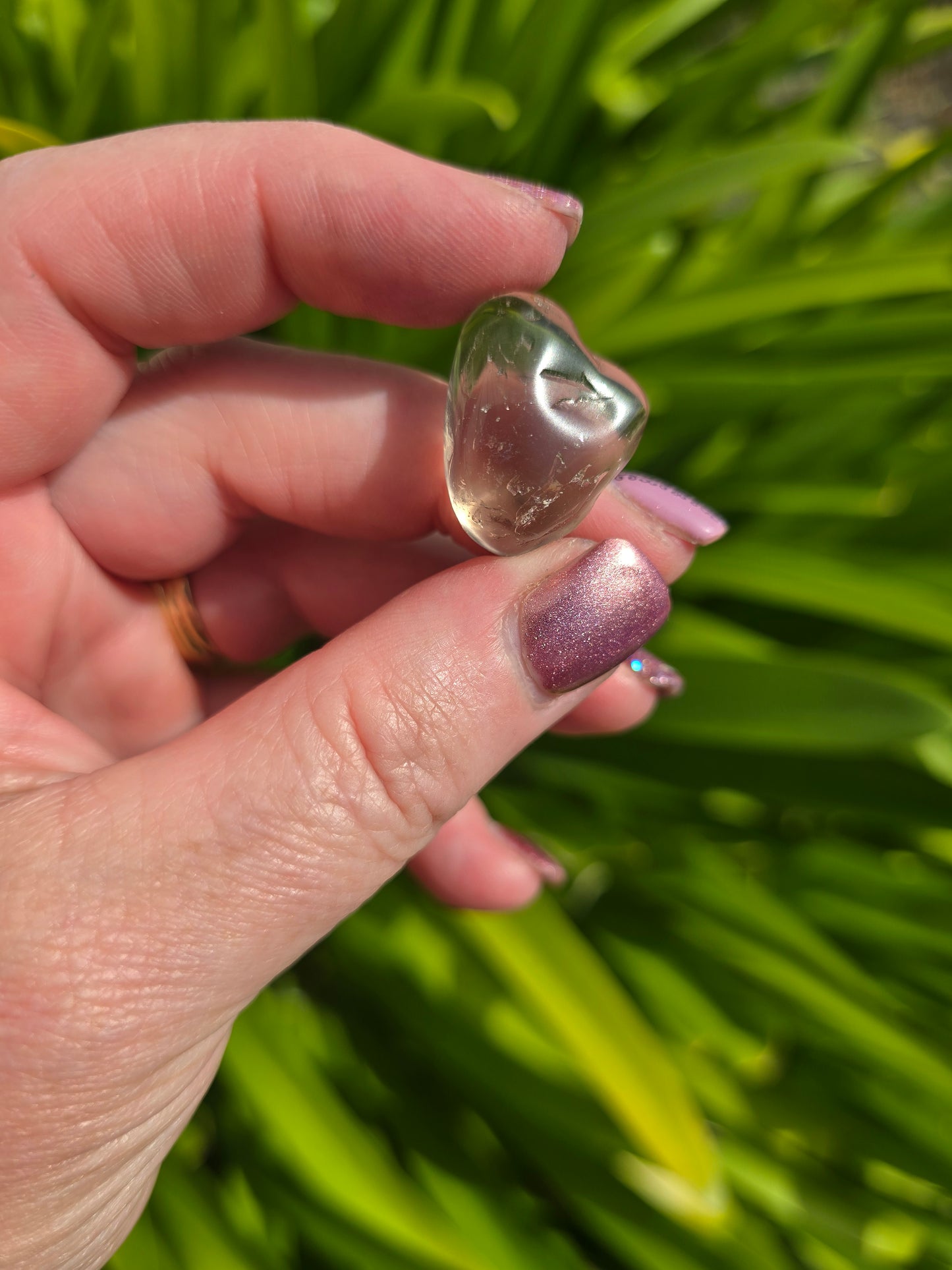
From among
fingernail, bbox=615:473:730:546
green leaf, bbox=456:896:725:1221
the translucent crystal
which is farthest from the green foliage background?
the translucent crystal

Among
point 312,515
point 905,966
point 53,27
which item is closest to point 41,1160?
point 312,515

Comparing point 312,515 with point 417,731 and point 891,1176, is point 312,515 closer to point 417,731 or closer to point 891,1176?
point 417,731

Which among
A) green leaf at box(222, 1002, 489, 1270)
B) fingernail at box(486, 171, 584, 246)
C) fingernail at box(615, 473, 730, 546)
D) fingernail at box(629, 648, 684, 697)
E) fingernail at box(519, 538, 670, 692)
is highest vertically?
fingernail at box(486, 171, 584, 246)

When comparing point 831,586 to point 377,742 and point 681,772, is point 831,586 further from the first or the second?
point 377,742

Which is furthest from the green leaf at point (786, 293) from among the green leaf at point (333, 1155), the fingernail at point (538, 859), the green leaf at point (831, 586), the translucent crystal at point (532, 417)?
the green leaf at point (333, 1155)

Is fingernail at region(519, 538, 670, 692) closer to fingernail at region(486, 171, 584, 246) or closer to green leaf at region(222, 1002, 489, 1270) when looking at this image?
fingernail at region(486, 171, 584, 246)

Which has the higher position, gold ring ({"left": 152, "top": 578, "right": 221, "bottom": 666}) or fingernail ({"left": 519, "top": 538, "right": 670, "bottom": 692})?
fingernail ({"left": 519, "top": 538, "right": 670, "bottom": 692})

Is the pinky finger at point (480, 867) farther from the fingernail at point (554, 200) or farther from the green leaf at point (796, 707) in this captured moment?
the fingernail at point (554, 200)

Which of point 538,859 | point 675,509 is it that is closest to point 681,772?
point 538,859
